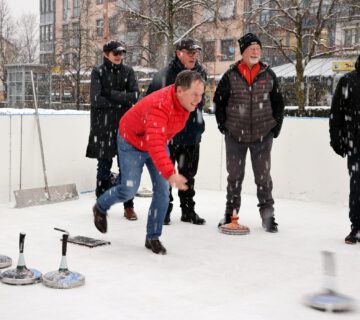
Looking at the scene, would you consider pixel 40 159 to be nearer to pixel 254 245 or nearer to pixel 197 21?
pixel 254 245

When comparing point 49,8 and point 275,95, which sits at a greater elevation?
point 49,8

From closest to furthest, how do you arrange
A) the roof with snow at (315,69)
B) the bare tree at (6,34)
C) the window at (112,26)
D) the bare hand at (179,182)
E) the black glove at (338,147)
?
the bare hand at (179,182) → the black glove at (338,147) → the roof with snow at (315,69) → the window at (112,26) → the bare tree at (6,34)

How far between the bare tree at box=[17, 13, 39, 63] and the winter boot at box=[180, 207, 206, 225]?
30759 millimetres

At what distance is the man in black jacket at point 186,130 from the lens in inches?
223

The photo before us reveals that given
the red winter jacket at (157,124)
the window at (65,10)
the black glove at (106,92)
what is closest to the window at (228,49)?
the window at (65,10)

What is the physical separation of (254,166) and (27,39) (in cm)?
3166

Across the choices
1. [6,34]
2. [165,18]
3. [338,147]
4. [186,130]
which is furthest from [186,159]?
[6,34]

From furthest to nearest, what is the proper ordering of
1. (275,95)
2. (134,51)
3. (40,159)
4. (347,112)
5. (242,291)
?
(134,51)
(40,159)
(275,95)
(347,112)
(242,291)

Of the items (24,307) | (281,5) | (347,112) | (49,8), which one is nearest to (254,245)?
(347,112)

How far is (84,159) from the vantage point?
27.0ft

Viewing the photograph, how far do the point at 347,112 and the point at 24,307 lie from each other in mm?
3122

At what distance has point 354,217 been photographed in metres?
5.34

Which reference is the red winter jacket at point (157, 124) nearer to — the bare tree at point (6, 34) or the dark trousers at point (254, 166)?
the dark trousers at point (254, 166)

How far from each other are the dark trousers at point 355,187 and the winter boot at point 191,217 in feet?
4.95
